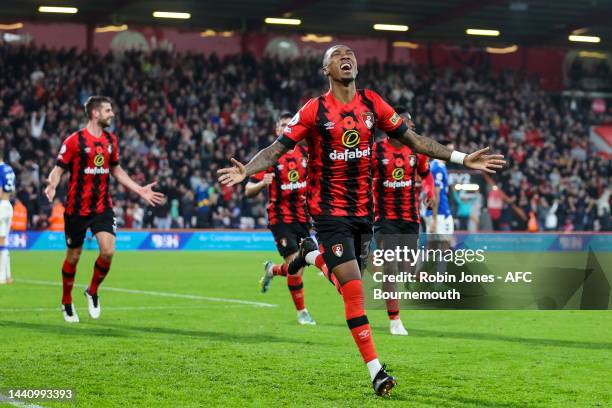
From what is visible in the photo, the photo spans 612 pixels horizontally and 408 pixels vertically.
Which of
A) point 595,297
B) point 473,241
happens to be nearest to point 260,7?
point 473,241

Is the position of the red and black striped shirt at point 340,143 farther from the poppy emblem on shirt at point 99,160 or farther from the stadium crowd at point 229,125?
the stadium crowd at point 229,125

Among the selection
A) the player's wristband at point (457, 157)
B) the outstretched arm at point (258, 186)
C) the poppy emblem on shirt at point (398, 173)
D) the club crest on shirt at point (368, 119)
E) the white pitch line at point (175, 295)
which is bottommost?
the white pitch line at point (175, 295)

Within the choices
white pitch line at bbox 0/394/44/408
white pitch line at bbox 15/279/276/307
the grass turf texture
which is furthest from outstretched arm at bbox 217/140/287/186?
white pitch line at bbox 15/279/276/307

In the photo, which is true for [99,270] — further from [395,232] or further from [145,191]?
[395,232]

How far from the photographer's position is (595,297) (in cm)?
1666

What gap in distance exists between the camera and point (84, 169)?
484 inches

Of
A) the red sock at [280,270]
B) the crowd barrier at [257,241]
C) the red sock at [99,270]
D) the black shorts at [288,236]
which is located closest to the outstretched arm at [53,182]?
the red sock at [99,270]

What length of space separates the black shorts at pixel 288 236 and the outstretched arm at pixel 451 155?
189 inches

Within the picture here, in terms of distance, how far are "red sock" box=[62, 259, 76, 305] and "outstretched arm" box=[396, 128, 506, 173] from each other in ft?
18.8

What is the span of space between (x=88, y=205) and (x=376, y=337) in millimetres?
3787

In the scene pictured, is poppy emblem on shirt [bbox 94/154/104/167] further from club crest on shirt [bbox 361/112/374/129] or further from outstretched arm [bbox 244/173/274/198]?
club crest on shirt [bbox 361/112/374/129]

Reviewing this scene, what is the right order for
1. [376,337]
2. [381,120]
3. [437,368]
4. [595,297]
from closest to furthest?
[381,120] → [437,368] → [376,337] → [595,297]

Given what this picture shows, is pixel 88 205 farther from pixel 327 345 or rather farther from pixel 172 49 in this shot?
pixel 172 49

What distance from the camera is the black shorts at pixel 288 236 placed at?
41.7 ft
